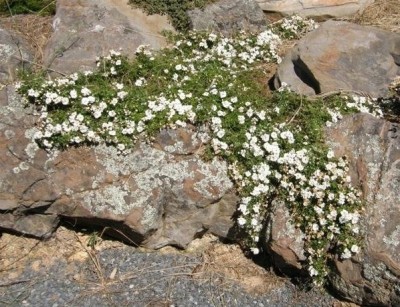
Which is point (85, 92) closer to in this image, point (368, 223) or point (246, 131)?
point (246, 131)

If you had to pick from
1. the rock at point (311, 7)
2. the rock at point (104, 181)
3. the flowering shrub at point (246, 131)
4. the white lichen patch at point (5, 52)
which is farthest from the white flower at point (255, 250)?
the rock at point (311, 7)

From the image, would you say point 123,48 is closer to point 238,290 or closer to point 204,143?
point 204,143

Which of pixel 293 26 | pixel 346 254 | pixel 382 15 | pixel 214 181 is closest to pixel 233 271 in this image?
pixel 214 181

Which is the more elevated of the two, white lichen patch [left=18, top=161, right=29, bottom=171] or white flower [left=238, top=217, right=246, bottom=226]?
white lichen patch [left=18, top=161, right=29, bottom=171]

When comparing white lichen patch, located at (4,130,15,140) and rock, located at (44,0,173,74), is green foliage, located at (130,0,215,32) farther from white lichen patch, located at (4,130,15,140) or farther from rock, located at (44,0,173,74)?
white lichen patch, located at (4,130,15,140)

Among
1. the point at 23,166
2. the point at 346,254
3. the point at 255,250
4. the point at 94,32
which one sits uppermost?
the point at 94,32

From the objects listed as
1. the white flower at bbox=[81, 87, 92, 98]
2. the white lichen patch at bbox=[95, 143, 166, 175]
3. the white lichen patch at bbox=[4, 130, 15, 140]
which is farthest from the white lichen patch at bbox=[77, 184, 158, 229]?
the white flower at bbox=[81, 87, 92, 98]

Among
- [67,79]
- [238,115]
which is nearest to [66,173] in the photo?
[67,79]
